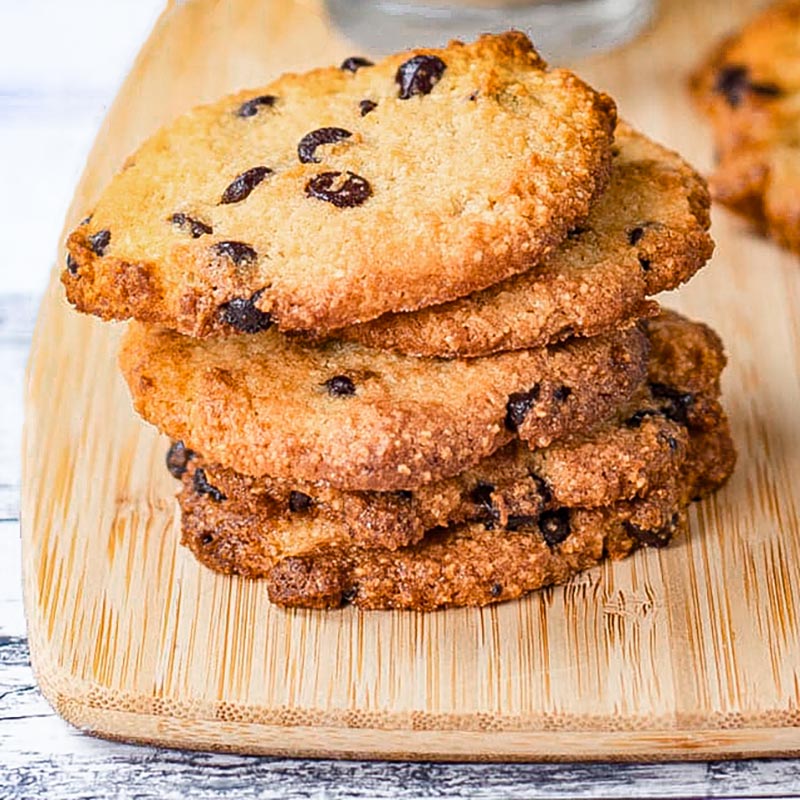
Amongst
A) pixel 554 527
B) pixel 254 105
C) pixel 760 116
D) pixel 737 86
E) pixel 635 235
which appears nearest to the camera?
pixel 635 235

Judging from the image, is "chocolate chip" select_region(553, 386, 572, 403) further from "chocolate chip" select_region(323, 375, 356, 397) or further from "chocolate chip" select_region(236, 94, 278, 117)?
"chocolate chip" select_region(236, 94, 278, 117)

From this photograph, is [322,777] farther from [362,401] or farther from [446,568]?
[362,401]

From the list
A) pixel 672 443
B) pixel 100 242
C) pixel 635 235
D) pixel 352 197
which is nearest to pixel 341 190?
pixel 352 197

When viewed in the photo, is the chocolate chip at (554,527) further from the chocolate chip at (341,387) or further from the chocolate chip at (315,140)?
the chocolate chip at (315,140)

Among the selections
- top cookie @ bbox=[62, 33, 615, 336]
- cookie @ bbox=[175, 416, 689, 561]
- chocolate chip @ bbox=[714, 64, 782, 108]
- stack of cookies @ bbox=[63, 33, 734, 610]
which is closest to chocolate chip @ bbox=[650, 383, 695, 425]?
stack of cookies @ bbox=[63, 33, 734, 610]

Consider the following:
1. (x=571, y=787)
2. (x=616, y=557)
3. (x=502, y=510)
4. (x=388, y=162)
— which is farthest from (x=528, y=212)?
(x=571, y=787)

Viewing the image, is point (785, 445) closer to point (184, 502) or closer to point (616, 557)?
point (616, 557)

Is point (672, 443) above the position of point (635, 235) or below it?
below
